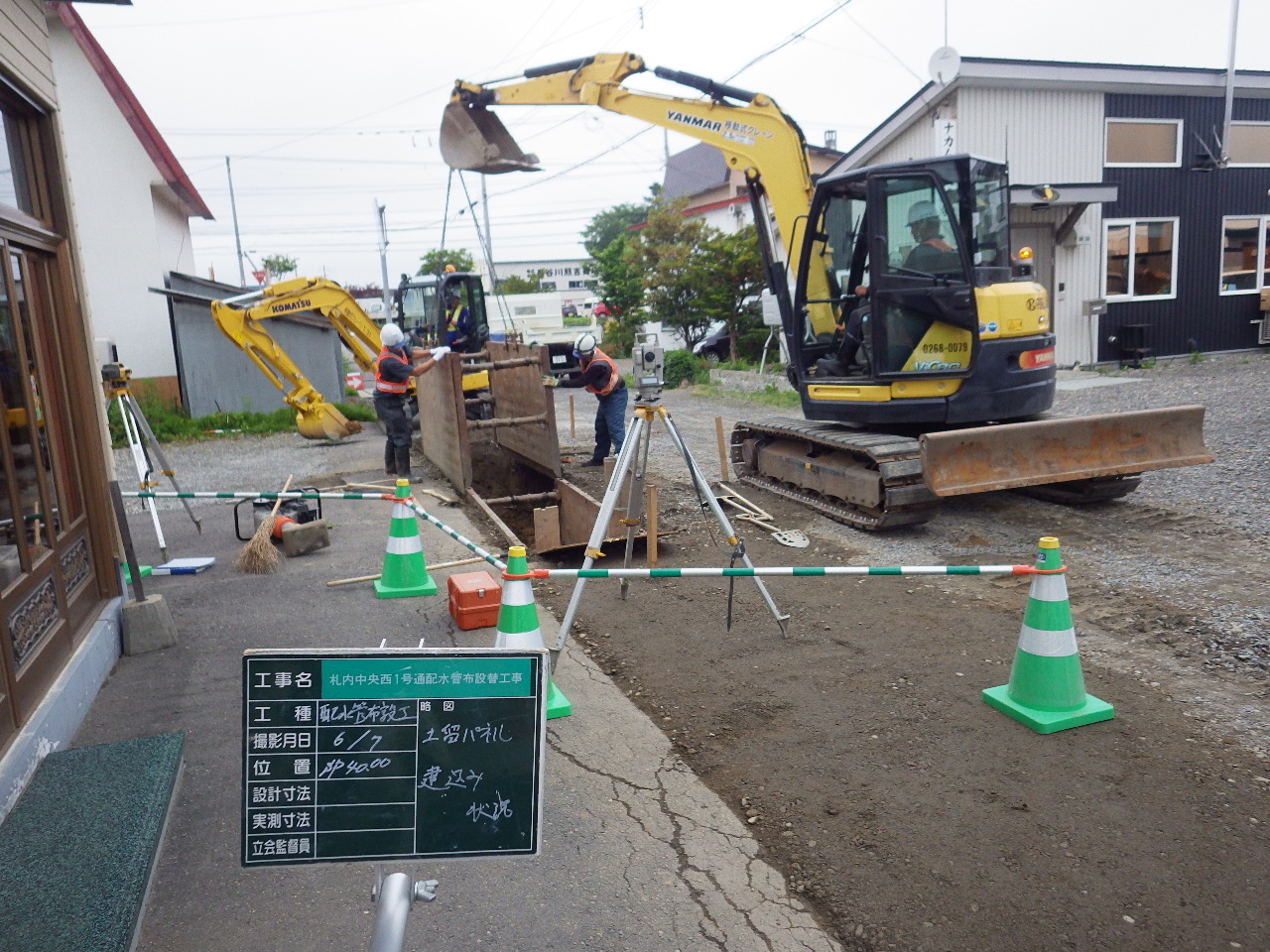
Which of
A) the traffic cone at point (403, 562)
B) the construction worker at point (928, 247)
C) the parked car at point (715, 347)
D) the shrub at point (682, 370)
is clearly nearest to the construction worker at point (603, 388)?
the construction worker at point (928, 247)

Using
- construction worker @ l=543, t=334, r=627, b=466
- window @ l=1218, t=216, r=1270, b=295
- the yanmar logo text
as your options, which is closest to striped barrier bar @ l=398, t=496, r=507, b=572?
construction worker @ l=543, t=334, r=627, b=466

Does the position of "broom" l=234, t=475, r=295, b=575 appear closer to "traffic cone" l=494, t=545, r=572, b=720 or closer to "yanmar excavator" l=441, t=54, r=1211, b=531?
"traffic cone" l=494, t=545, r=572, b=720

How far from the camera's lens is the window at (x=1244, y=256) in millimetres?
18328

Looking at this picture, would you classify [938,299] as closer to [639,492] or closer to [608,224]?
[639,492]

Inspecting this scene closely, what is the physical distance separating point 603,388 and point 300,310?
246 inches

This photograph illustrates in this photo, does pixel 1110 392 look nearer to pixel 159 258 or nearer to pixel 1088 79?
pixel 1088 79

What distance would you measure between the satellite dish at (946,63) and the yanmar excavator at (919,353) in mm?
7310

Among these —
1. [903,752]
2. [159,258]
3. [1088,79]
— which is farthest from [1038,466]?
[159,258]

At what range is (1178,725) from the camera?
13.5 ft

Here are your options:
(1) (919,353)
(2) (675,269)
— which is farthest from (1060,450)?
(2) (675,269)

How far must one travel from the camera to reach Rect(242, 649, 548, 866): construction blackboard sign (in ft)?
7.11

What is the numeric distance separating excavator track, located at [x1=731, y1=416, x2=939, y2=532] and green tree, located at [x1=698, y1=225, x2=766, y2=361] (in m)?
13.8

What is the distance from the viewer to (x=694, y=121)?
960 centimetres

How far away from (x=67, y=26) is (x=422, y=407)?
440 inches
